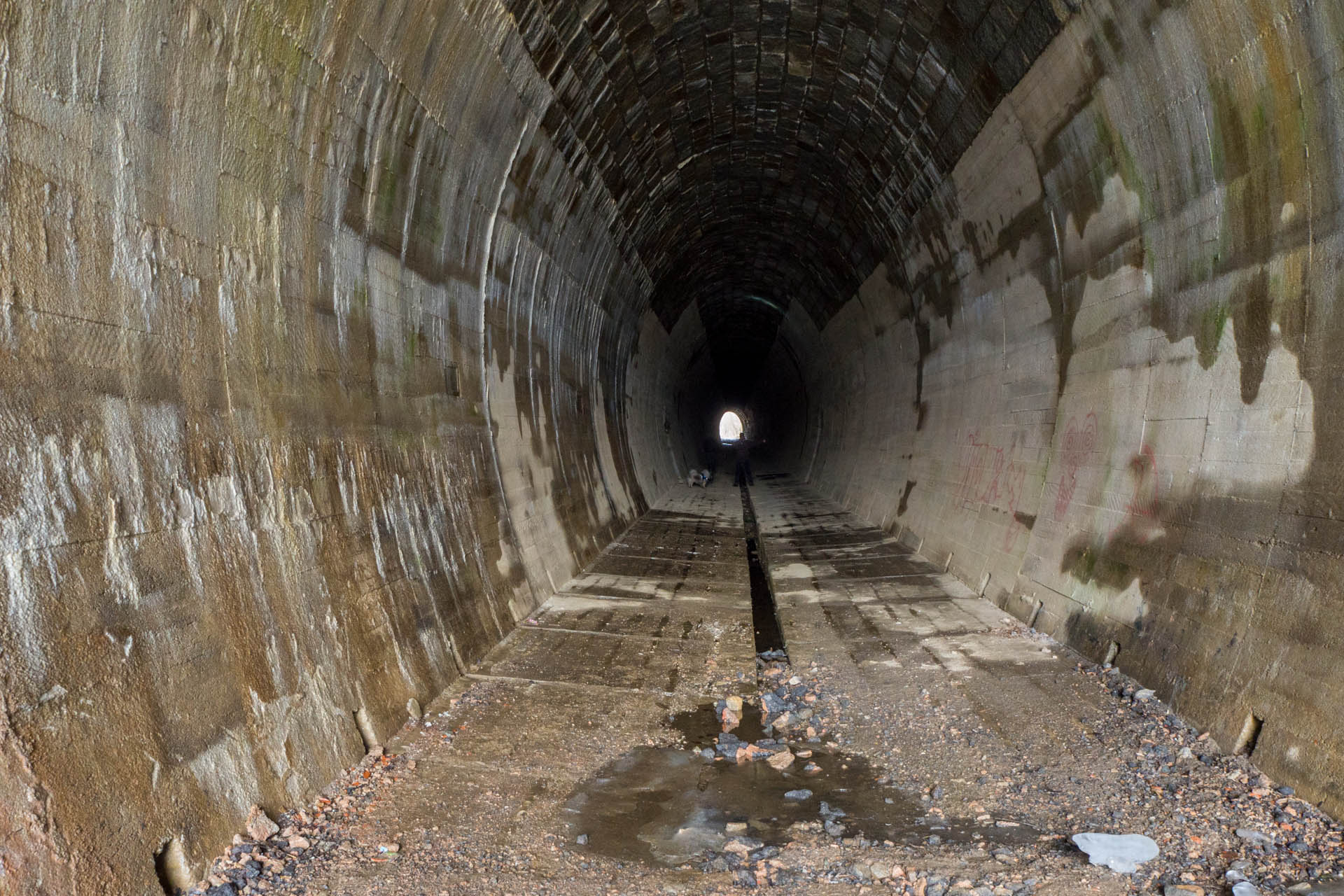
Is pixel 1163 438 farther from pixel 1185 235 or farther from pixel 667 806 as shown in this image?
pixel 667 806

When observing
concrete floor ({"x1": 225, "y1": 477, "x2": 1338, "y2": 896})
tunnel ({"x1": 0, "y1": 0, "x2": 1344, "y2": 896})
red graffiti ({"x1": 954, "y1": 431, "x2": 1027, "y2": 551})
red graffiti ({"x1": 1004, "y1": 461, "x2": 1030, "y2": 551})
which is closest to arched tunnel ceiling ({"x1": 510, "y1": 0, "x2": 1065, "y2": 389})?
tunnel ({"x1": 0, "y1": 0, "x2": 1344, "y2": 896})

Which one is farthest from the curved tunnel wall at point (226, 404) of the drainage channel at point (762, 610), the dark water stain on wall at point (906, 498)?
the dark water stain on wall at point (906, 498)

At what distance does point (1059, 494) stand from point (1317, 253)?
10.3 ft

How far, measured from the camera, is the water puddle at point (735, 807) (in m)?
3.66

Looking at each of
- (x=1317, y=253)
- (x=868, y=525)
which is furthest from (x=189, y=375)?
(x=868, y=525)

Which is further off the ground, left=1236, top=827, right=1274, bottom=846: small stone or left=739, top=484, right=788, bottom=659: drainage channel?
left=1236, top=827, right=1274, bottom=846: small stone

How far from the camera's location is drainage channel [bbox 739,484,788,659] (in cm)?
721

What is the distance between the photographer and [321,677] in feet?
13.8

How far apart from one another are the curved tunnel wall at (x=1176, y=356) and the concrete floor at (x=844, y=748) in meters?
0.48

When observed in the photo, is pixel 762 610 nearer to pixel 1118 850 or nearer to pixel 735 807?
pixel 735 807

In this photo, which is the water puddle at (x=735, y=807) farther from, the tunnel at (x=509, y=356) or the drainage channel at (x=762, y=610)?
the drainage channel at (x=762, y=610)

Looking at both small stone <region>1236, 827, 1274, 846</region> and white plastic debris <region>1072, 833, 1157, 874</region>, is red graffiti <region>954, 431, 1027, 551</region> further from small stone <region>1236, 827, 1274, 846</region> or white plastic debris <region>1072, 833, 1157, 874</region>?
white plastic debris <region>1072, 833, 1157, 874</region>

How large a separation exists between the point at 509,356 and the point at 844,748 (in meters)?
5.26

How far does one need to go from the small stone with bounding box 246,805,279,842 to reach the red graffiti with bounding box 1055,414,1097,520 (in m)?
6.20
